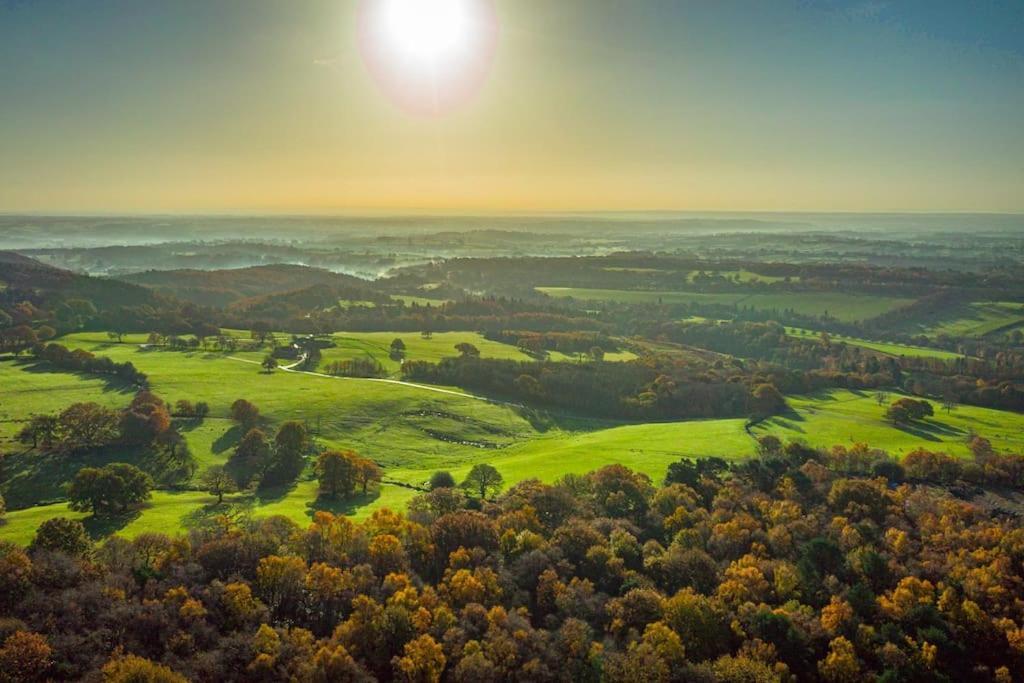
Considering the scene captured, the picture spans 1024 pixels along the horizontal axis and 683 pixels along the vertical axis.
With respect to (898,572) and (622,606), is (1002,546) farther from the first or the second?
(622,606)

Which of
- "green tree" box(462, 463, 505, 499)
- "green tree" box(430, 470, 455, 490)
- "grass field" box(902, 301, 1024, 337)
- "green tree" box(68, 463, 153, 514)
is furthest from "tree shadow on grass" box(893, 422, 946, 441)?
"grass field" box(902, 301, 1024, 337)

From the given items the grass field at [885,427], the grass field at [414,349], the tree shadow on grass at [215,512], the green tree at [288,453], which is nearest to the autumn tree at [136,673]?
the tree shadow on grass at [215,512]

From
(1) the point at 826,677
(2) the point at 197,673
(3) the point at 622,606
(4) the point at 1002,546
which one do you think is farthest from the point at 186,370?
(4) the point at 1002,546

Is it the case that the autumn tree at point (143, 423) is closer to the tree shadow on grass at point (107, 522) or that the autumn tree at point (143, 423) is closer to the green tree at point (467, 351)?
the tree shadow on grass at point (107, 522)

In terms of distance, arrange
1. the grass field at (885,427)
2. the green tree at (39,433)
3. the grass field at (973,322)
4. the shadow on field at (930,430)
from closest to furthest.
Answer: the green tree at (39,433) → the grass field at (885,427) → the shadow on field at (930,430) → the grass field at (973,322)

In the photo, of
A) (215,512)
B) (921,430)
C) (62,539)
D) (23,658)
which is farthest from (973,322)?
(23,658)

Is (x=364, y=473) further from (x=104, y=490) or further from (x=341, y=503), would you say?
(x=104, y=490)
